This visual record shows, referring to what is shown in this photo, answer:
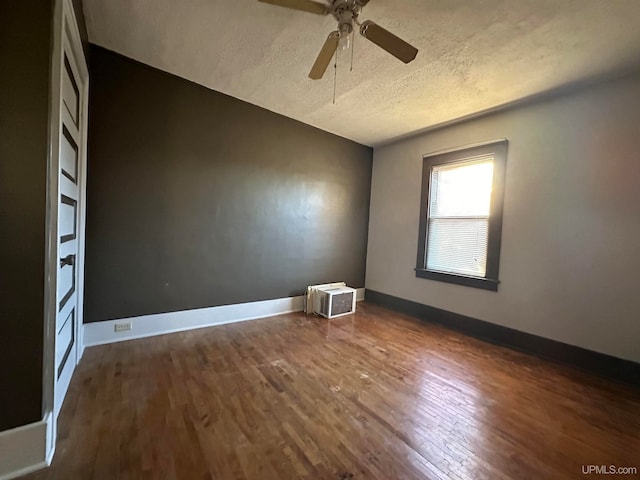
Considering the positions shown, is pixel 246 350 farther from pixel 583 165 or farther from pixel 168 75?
pixel 583 165

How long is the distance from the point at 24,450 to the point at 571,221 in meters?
4.35

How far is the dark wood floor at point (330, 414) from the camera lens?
1360mm

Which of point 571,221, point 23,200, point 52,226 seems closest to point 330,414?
point 52,226

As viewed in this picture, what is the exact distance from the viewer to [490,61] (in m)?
2.28

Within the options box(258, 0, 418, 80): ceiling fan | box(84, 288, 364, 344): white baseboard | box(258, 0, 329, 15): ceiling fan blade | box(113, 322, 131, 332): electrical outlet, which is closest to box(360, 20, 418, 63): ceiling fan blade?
box(258, 0, 418, 80): ceiling fan

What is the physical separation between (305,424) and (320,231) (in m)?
2.84

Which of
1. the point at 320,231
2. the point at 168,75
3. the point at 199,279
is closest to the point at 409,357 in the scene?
the point at 320,231

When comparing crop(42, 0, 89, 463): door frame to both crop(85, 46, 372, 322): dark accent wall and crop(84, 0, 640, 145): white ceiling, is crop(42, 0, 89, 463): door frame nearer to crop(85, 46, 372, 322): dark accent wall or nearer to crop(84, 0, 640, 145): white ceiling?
crop(84, 0, 640, 145): white ceiling

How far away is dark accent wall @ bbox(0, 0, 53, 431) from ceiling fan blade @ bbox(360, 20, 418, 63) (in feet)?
5.46

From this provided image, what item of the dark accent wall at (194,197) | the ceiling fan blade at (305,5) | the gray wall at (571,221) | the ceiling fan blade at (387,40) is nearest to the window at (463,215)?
the gray wall at (571,221)

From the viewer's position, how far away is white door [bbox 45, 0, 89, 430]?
134 cm

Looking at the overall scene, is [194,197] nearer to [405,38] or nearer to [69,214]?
[69,214]

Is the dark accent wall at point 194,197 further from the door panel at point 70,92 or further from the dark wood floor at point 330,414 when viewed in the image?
the dark wood floor at point 330,414

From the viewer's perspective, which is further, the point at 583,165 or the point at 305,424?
the point at 583,165
